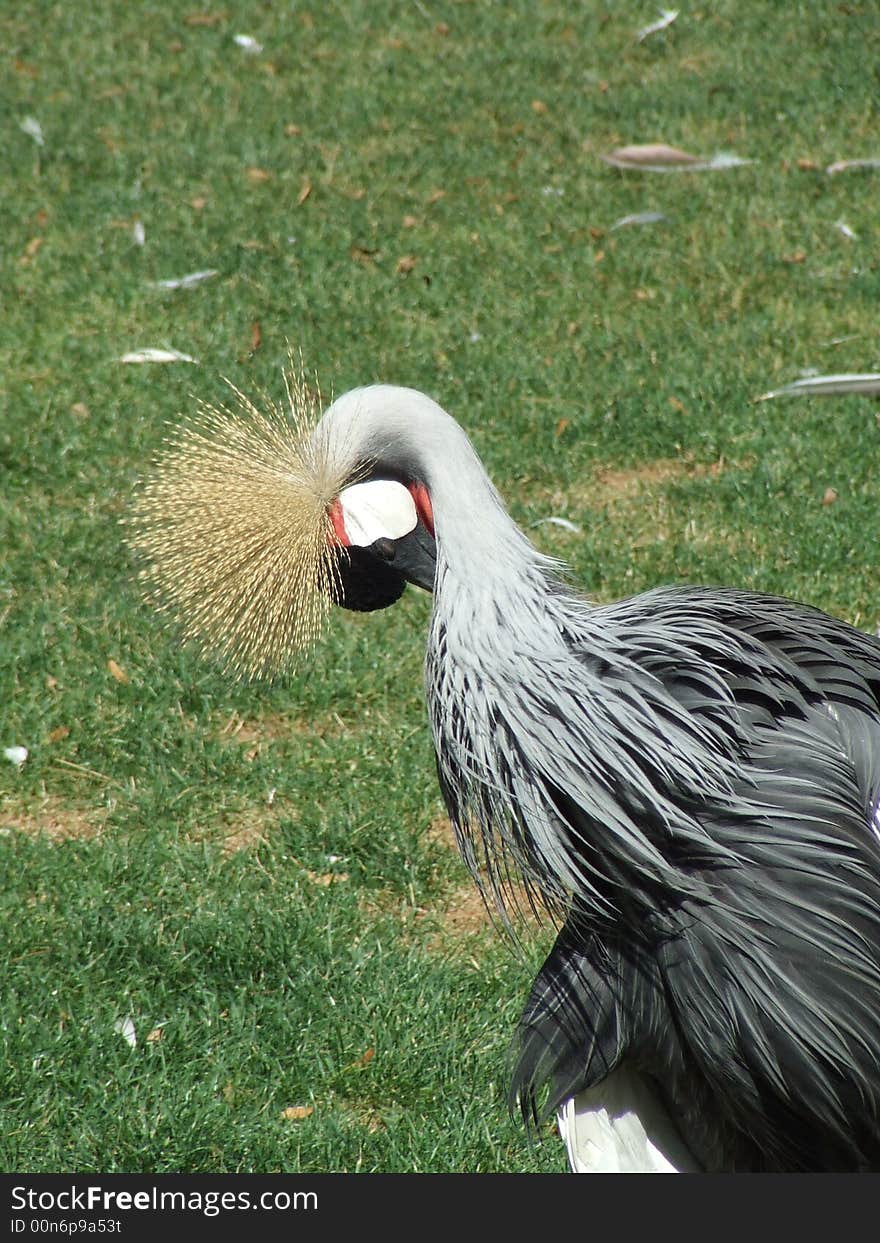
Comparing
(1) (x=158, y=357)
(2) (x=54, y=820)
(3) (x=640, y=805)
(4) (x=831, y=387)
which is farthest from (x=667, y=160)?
(3) (x=640, y=805)

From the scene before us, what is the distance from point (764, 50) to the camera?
26.9 feet

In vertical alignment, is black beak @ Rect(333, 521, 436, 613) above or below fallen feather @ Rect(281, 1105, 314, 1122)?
above

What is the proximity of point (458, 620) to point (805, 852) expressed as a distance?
611 mm

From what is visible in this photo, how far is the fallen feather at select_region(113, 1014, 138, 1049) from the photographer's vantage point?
10.6 feet

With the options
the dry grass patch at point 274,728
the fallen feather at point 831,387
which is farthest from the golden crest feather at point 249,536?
the fallen feather at point 831,387

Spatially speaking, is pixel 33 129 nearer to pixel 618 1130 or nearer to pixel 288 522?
pixel 288 522

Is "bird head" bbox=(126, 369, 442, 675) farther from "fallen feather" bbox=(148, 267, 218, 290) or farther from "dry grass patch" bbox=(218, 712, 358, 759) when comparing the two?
"fallen feather" bbox=(148, 267, 218, 290)

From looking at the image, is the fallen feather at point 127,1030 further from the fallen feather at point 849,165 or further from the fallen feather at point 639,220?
the fallen feather at point 849,165

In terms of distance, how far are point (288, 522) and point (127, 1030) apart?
1325 mm

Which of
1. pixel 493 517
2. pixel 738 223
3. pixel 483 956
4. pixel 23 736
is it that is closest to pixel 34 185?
pixel 738 223

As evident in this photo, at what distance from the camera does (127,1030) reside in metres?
3.27

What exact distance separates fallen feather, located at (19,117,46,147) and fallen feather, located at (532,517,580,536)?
3799mm

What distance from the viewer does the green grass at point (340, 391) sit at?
3254 mm

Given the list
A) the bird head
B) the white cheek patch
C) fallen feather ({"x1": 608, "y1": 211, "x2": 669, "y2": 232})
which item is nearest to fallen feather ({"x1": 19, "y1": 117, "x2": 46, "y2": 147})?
fallen feather ({"x1": 608, "y1": 211, "x2": 669, "y2": 232})
